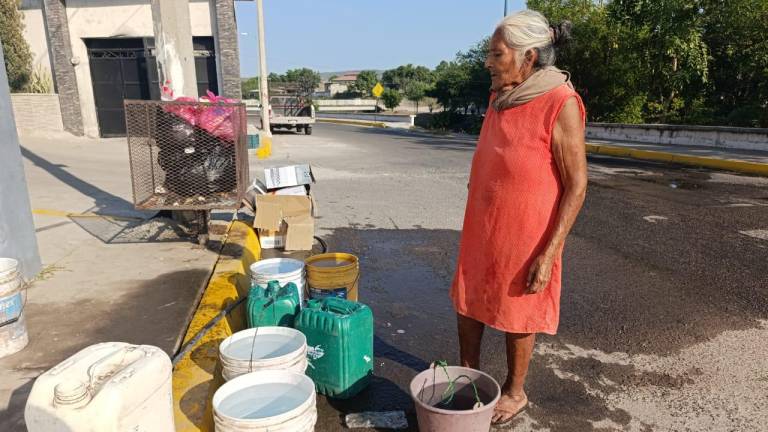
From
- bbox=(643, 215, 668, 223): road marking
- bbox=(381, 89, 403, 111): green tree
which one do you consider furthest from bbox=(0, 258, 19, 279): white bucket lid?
bbox=(381, 89, 403, 111): green tree

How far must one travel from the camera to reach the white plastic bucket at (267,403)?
2.01m

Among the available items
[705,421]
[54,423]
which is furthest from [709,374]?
[54,423]

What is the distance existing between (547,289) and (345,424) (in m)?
1.28

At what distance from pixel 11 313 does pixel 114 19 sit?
1668 centimetres

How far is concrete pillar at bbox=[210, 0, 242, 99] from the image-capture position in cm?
1612

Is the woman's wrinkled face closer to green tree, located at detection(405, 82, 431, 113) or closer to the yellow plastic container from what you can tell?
the yellow plastic container

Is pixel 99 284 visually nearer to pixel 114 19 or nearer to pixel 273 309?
pixel 273 309

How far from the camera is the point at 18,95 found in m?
16.2

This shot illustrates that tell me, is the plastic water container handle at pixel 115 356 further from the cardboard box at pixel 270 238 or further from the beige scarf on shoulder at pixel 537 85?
the cardboard box at pixel 270 238

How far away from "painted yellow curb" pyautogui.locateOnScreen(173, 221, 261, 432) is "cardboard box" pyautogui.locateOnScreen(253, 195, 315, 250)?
283 millimetres

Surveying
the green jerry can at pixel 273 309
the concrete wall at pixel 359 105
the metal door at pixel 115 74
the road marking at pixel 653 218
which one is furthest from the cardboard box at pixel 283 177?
the concrete wall at pixel 359 105

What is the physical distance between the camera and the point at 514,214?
2430mm

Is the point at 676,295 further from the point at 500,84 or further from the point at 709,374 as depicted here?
the point at 500,84

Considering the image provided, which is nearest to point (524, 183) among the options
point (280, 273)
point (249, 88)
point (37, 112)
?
point (280, 273)
